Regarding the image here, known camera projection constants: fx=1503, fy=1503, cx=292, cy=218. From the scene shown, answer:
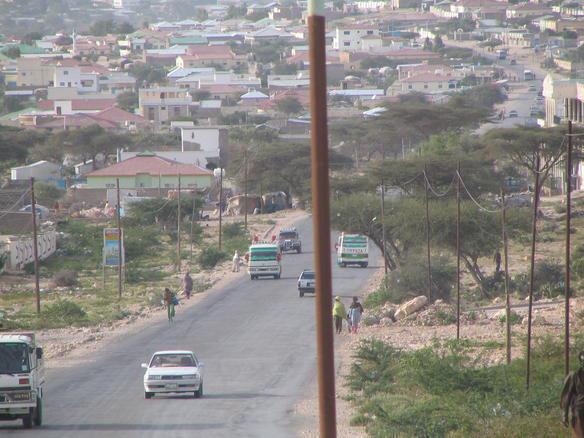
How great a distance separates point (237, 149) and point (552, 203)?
3477cm

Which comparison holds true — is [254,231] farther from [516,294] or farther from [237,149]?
[237,149]

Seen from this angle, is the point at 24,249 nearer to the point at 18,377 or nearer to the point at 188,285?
the point at 188,285

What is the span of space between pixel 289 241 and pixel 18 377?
35.4 m

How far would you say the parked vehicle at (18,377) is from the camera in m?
21.8

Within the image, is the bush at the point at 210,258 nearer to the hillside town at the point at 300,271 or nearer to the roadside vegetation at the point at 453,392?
the hillside town at the point at 300,271

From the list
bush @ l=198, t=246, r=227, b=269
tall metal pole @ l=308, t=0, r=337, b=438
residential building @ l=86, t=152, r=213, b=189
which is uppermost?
tall metal pole @ l=308, t=0, r=337, b=438

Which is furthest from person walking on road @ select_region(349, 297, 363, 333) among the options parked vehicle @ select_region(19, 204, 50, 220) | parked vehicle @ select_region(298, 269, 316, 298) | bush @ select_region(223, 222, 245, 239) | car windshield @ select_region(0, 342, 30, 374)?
parked vehicle @ select_region(19, 204, 50, 220)

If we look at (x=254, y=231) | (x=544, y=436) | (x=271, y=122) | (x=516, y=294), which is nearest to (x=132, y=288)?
(x=516, y=294)

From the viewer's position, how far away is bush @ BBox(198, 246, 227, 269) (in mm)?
54438

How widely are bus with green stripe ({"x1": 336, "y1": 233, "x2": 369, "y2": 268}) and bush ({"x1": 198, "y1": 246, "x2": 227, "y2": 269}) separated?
5100 mm

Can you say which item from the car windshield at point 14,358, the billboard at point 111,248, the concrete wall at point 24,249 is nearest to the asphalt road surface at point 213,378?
the car windshield at point 14,358

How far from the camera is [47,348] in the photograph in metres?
A: 33.7

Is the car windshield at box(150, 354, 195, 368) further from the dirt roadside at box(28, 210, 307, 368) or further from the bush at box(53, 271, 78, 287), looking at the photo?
the bush at box(53, 271, 78, 287)

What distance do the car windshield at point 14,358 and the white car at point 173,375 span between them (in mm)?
A: 3459
